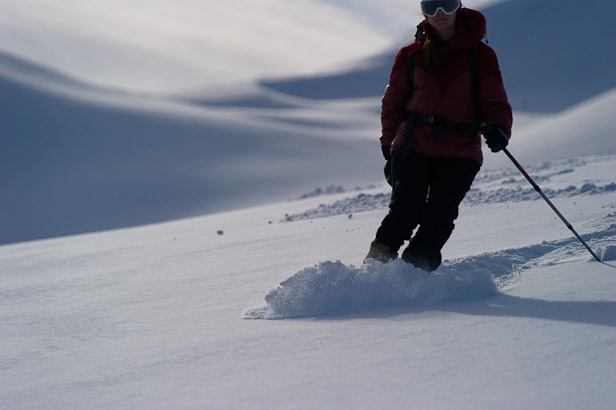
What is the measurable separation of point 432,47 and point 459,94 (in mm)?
251

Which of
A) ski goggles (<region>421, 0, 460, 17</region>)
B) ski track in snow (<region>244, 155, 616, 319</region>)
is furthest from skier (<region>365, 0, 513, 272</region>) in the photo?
ski track in snow (<region>244, 155, 616, 319</region>)

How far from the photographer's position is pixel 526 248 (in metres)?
3.88

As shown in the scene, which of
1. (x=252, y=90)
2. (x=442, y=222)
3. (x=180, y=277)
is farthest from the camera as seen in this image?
(x=252, y=90)

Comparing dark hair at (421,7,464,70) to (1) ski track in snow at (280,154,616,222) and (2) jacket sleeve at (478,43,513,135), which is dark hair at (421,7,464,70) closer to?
(2) jacket sleeve at (478,43,513,135)

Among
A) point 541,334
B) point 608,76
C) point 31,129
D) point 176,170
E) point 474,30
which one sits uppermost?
point 608,76

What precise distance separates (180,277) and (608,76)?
1398 inches

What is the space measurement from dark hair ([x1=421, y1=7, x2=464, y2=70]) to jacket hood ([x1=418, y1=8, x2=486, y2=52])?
2 centimetres

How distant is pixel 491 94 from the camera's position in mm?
3400

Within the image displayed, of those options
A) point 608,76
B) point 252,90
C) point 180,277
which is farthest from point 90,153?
point 252,90

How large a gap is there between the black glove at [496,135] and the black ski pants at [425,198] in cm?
15

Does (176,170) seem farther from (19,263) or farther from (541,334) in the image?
(541,334)

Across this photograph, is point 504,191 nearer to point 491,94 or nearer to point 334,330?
point 491,94

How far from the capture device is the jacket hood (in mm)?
3393

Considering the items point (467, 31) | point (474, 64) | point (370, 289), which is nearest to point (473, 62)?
point (474, 64)
